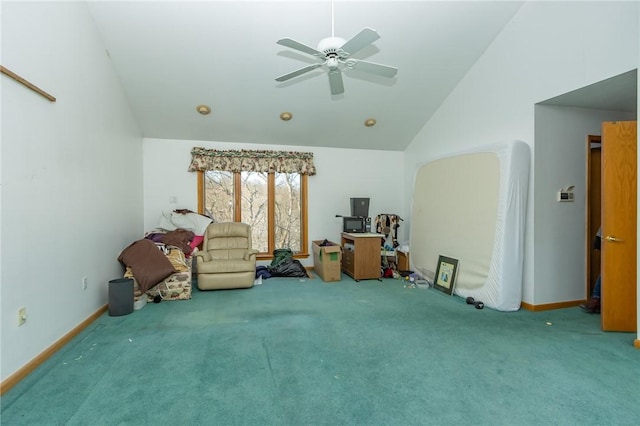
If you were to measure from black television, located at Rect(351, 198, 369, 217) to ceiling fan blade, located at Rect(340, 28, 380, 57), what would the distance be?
3.08 metres

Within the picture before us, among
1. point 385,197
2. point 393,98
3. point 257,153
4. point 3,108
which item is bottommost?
point 385,197

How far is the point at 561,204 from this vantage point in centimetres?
350

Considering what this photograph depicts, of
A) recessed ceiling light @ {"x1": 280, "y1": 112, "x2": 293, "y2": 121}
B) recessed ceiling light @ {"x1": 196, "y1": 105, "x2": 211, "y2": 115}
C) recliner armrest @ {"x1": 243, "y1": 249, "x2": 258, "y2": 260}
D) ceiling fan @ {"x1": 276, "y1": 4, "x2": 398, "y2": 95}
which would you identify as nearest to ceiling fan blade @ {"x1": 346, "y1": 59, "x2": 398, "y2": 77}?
ceiling fan @ {"x1": 276, "y1": 4, "x2": 398, "y2": 95}

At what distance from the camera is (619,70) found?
263cm

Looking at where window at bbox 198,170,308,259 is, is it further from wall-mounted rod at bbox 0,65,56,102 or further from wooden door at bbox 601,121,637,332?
wooden door at bbox 601,121,637,332

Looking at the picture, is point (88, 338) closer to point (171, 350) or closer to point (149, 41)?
point (171, 350)

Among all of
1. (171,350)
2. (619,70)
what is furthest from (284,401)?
(619,70)

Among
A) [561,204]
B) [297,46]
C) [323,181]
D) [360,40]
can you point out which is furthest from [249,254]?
[561,204]

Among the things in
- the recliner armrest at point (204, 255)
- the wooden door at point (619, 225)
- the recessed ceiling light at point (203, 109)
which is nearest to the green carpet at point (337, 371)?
the wooden door at point (619, 225)

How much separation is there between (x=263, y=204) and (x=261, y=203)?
0.04 m

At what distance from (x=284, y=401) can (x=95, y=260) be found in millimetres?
2614

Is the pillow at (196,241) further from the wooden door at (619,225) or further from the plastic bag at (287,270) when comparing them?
the wooden door at (619,225)

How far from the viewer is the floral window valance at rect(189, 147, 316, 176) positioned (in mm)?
5113

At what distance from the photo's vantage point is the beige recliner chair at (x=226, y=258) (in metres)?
4.24
